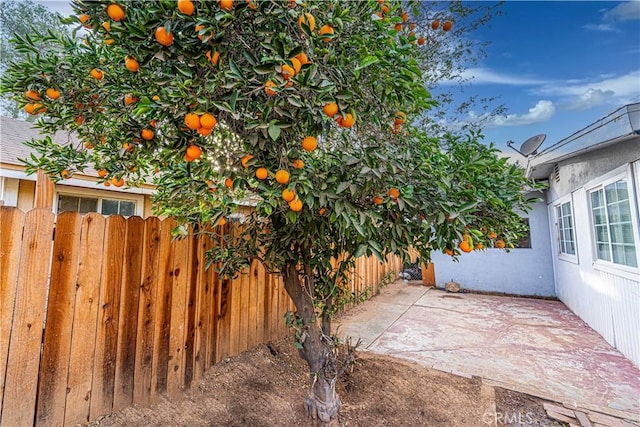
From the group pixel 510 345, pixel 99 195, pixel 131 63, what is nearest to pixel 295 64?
pixel 131 63

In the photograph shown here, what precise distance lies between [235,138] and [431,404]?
269cm

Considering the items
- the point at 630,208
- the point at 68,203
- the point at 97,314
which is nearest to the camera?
the point at 97,314

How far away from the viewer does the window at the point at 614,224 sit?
137 inches

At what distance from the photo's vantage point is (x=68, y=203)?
17.1ft

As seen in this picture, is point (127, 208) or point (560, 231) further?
point (560, 231)

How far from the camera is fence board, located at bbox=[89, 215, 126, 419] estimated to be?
2037 millimetres

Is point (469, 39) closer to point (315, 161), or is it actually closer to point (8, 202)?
point (315, 161)

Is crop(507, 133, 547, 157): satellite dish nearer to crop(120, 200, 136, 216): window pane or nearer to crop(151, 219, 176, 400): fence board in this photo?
crop(151, 219, 176, 400): fence board

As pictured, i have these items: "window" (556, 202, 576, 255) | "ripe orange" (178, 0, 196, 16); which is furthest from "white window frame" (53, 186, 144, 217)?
"window" (556, 202, 576, 255)

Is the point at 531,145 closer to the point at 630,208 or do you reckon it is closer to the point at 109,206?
the point at 630,208

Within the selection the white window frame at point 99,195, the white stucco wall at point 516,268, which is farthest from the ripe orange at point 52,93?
the white stucco wall at point 516,268

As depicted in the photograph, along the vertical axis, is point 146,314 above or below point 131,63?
below

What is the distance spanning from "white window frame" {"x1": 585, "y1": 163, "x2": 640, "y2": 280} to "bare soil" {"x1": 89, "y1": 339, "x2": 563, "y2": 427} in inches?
84.1

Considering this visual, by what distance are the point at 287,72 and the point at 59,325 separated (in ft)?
6.97
